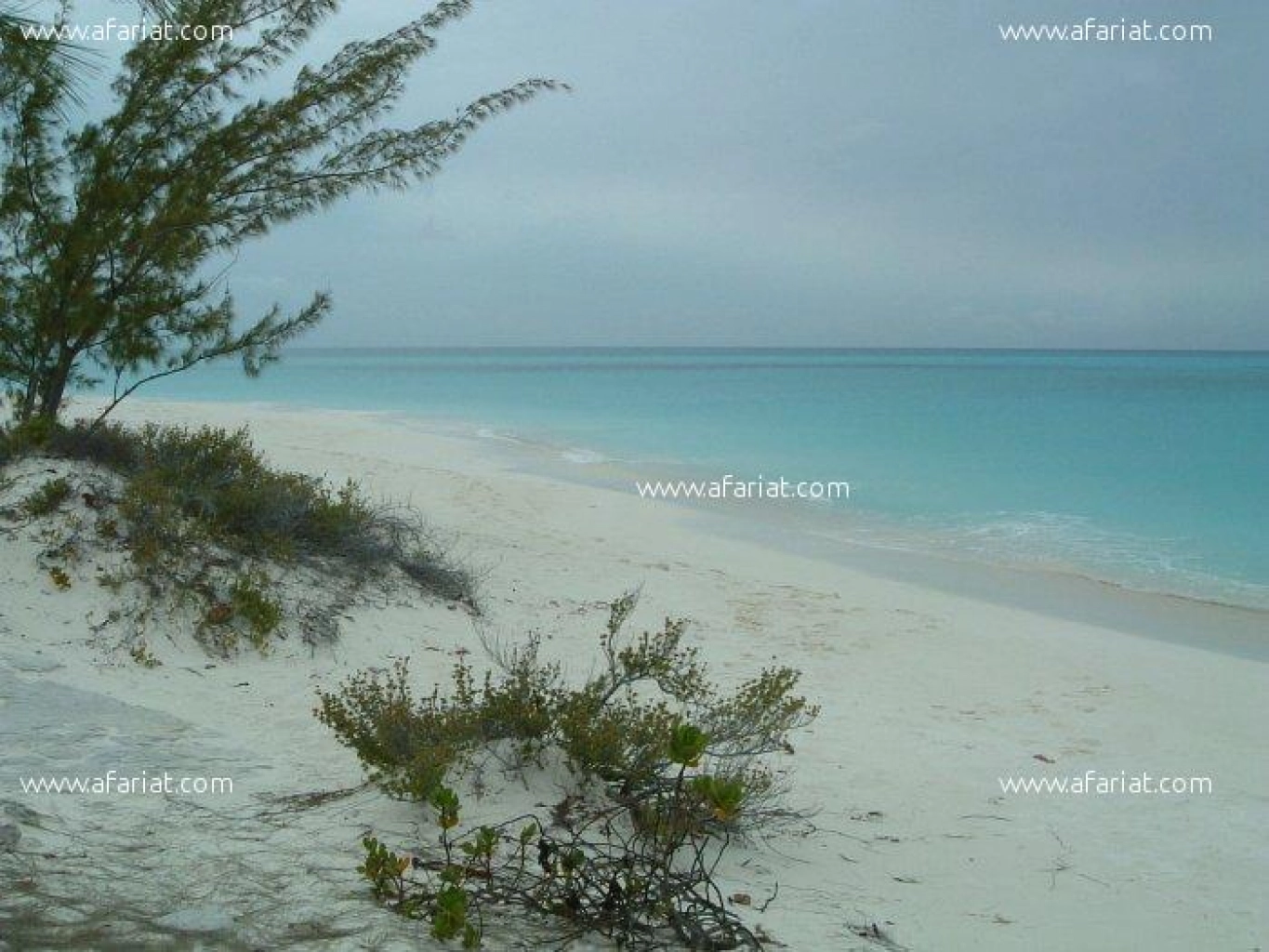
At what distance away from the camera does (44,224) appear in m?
8.97

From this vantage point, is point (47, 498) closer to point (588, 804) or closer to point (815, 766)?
point (588, 804)

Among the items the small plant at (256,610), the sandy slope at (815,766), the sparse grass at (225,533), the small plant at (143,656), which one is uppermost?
the sparse grass at (225,533)

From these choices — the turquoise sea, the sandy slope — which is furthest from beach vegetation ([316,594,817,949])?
the turquoise sea

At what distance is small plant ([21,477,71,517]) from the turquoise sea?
10.6 metres

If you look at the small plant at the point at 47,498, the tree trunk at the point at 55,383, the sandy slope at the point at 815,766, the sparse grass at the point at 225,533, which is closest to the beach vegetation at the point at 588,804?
the sandy slope at the point at 815,766

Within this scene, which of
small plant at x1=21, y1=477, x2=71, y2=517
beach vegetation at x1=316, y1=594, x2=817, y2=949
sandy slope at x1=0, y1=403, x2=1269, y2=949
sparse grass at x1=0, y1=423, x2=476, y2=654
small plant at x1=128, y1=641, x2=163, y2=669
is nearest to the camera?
beach vegetation at x1=316, y1=594, x2=817, y2=949

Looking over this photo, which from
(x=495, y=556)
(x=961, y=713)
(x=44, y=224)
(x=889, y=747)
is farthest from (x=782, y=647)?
(x=44, y=224)

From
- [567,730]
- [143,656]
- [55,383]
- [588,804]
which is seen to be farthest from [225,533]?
[588,804]

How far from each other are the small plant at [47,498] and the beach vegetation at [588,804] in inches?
140

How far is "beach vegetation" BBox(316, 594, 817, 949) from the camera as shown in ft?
12.1

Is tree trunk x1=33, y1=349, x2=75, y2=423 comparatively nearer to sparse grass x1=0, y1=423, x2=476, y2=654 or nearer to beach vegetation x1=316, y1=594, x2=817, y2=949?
sparse grass x1=0, y1=423, x2=476, y2=654

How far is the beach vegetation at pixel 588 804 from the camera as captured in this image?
368 cm

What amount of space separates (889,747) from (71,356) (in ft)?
22.3

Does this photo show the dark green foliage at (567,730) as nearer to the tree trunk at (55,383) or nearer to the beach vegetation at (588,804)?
the beach vegetation at (588,804)
